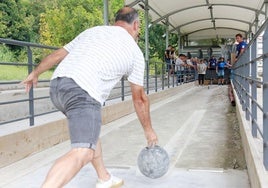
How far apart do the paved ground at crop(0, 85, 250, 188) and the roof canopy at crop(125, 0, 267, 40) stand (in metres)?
7.34

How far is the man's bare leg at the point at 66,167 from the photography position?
2451mm

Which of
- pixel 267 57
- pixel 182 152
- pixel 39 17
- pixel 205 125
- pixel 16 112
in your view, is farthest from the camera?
pixel 39 17

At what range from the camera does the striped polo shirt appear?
2732mm

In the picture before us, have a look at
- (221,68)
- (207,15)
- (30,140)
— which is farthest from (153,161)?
(221,68)

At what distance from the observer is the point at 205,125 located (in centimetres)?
766

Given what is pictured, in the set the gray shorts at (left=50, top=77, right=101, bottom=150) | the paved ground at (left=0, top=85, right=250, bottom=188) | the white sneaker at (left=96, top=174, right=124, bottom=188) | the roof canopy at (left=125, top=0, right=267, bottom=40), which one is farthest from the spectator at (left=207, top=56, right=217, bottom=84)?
the gray shorts at (left=50, top=77, right=101, bottom=150)

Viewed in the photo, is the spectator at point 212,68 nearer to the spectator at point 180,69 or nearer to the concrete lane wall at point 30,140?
the spectator at point 180,69

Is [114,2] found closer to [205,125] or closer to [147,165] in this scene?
[205,125]

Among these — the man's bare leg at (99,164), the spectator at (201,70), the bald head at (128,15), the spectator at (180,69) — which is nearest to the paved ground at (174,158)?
the man's bare leg at (99,164)

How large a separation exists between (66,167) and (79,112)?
353 millimetres

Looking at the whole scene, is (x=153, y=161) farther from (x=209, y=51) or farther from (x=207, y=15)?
(x=209, y=51)

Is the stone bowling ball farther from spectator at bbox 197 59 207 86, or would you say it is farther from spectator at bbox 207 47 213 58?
spectator at bbox 207 47 213 58

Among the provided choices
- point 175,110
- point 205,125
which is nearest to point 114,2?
point 175,110

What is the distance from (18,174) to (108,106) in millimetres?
4174
